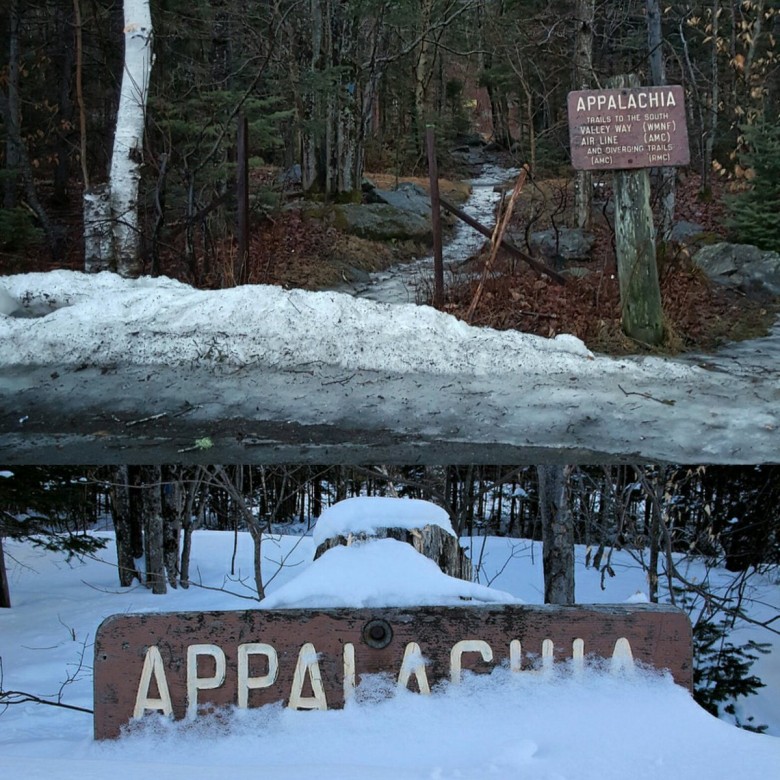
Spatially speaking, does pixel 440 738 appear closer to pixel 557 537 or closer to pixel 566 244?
pixel 557 537

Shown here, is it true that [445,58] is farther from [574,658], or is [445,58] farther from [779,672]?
[574,658]

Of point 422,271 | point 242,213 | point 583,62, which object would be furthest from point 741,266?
point 583,62

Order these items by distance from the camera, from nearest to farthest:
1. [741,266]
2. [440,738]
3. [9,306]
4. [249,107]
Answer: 1. [440,738]
2. [9,306]
3. [741,266]
4. [249,107]

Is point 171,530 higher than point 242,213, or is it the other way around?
point 242,213

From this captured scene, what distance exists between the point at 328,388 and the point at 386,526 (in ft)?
9.90

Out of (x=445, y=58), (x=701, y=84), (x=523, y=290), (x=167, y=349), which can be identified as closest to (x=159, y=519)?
(x=167, y=349)

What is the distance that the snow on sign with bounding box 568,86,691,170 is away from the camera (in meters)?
7.36

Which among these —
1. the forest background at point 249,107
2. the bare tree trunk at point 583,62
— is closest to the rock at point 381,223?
the forest background at point 249,107

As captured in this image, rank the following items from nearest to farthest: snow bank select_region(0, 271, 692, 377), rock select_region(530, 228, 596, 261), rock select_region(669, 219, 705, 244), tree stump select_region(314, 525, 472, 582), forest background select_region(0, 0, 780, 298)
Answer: tree stump select_region(314, 525, 472, 582)
snow bank select_region(0, 271, 692, 377)
forest background select_region(0, 0, 780, 298)
rock select_region(530, 228, 596, 261)
rock select_region(669, 219, 705, 244)

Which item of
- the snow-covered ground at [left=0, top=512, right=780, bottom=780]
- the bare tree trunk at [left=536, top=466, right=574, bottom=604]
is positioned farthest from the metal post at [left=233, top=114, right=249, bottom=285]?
the snow-covered ground at [left=0, top=512, right=780, bottom=780]

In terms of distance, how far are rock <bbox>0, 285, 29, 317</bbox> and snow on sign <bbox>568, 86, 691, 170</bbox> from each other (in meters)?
4.74

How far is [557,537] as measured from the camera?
644 cm

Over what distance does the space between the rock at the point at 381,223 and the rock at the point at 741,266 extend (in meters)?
6.10

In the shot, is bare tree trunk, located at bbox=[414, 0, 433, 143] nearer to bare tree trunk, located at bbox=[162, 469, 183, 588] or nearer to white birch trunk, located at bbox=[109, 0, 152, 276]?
white birch trunk, located at bbox=[109, 0, 152, 276]
